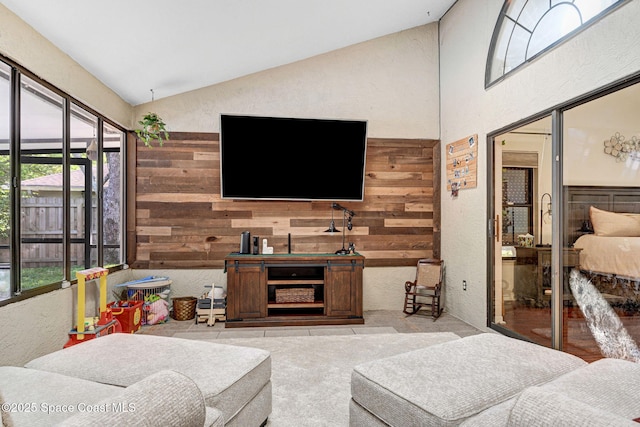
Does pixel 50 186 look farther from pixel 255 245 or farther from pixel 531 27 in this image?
pixel 531 27

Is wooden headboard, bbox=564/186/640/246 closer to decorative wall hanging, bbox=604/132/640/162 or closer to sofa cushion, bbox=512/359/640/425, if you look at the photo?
decorative wall hanging, bbox=604/132/640/162

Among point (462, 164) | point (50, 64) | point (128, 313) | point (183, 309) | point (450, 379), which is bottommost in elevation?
point (183, 309)

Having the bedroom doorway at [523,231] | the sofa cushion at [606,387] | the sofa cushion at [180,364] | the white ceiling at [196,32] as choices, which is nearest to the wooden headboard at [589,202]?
the bedroom doorway at [523,231]

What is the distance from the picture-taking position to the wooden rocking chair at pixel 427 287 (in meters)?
4.47

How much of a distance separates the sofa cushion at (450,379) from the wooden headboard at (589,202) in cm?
126

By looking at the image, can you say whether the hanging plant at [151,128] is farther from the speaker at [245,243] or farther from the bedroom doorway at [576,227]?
the bedroom doorway at [576,227]

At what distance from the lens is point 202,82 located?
177 inches

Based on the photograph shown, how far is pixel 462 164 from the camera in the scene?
14.2ft

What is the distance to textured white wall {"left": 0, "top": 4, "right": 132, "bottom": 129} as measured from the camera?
2.52 metres

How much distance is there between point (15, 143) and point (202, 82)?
230 cm

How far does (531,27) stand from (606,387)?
10.1ft

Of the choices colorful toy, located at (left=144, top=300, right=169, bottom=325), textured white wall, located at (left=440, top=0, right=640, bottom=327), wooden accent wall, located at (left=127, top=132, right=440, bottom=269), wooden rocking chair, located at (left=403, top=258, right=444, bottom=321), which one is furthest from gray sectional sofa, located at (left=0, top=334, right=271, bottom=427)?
wooden rocking chair, located at (left=403, top=258, right=444, bottom=321)

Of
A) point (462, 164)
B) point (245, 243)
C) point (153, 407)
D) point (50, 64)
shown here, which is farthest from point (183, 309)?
point (462, 164)

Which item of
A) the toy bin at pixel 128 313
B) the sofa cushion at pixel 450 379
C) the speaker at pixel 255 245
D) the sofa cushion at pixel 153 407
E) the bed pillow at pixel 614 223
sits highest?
the bed pillow at pixel 614 223
